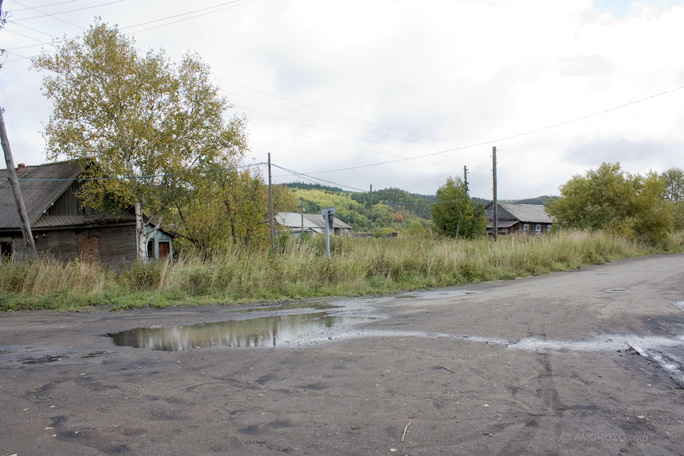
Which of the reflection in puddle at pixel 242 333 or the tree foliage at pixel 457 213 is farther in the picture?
the tree foliage at pixel 457 213

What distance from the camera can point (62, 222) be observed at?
75.3 ft

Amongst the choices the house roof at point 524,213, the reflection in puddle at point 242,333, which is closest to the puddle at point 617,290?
the reflection in puddle at point 242,333

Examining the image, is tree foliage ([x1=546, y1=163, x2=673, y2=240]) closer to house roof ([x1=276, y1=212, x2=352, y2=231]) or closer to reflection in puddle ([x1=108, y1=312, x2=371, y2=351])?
reflection in puddle ([x1=108, y1=312, x2=371, y2=351])

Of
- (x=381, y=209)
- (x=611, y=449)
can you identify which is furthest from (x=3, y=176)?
(x=381, y=209)

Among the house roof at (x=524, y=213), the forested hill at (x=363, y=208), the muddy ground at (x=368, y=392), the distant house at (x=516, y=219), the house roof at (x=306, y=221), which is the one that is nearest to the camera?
the muddy ground at (x=368, y=392)

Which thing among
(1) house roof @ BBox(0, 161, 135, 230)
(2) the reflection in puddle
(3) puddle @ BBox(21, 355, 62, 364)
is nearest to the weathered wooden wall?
(1) house roof @ BBox(0, 161, 135, 230)

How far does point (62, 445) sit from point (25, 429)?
58cm

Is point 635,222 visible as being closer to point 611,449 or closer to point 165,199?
point 165,199

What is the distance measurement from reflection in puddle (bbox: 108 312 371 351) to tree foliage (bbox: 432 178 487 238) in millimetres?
37649

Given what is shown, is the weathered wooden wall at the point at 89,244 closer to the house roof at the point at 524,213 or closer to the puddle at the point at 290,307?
the puddle at the point at 290,307

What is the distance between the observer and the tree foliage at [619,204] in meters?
35.0

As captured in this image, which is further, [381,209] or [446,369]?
[381,209]

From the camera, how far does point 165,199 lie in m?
22.7

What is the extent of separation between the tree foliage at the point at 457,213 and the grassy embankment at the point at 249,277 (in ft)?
85.7
